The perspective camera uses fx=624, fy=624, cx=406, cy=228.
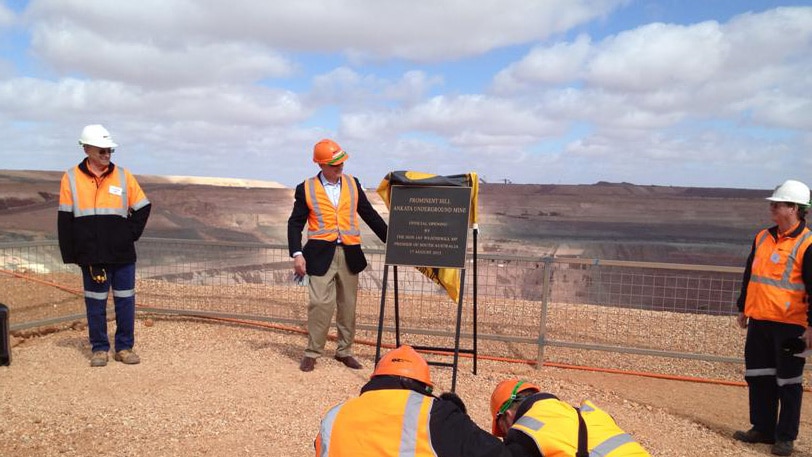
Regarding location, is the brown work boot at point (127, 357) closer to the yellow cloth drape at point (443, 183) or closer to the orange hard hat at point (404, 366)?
the yellow cloth drape at point (443, 183)

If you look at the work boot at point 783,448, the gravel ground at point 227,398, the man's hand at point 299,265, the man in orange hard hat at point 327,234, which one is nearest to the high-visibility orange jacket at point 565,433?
the gravel ground at point 227,398

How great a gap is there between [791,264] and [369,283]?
18.6 feet

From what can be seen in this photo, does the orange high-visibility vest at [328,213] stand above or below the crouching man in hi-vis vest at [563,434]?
above

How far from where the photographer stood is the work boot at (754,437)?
5.04 m

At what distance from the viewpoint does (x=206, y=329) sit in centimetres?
756

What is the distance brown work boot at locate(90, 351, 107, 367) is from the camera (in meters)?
5.76

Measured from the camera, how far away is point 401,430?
2.32m

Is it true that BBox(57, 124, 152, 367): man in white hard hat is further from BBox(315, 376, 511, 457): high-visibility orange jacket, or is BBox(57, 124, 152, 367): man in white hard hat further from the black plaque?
BBox(315, 376, 511, 457): high-visibility orange jacket

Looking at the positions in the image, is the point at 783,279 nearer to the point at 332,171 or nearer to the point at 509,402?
the point at 509,402

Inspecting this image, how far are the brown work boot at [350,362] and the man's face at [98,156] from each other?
2.88 meters

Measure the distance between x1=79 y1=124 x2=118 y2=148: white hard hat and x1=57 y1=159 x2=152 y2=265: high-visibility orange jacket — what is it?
257 millimetres

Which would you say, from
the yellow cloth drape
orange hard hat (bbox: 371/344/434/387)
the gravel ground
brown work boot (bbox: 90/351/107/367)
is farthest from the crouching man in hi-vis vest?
brown work boot (bbox: 90/351/107/367)

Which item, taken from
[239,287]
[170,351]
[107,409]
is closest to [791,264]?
[107,409]

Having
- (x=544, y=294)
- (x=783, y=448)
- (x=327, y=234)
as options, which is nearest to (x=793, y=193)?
(x=783, y=448)
